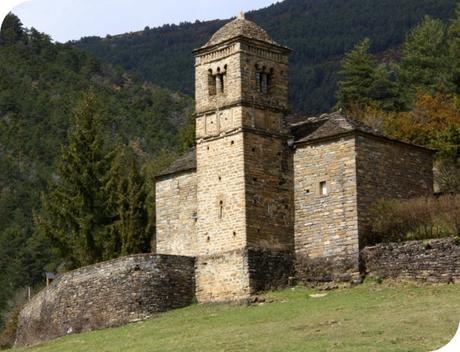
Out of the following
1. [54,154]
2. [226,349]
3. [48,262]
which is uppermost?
[54,154]

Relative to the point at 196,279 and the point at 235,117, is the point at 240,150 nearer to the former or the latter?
the point at 235,117

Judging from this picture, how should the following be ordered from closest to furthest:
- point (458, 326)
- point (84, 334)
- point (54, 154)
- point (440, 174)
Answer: point (458, 326) < point (84, 334) < point (440, 174) < point (54, 154)

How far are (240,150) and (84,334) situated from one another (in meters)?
7.92

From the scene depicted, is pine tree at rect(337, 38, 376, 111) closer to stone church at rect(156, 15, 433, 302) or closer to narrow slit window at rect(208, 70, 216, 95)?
stone church at rect(156, 15, 433, 302)

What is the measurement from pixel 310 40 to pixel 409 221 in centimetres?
8514

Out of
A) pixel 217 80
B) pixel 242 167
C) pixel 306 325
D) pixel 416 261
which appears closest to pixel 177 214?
pixel 242 167

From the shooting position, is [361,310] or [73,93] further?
[73,93]

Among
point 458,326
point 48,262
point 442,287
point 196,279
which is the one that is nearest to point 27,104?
point 48,262

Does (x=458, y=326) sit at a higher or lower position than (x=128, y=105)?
lower

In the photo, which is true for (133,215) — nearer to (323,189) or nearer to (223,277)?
(223,277)

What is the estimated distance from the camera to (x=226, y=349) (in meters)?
32.0

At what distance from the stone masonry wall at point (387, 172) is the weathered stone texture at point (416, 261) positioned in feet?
3.12

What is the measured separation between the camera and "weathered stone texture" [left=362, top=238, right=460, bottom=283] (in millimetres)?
Result: 39062

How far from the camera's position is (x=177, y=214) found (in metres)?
47.1
